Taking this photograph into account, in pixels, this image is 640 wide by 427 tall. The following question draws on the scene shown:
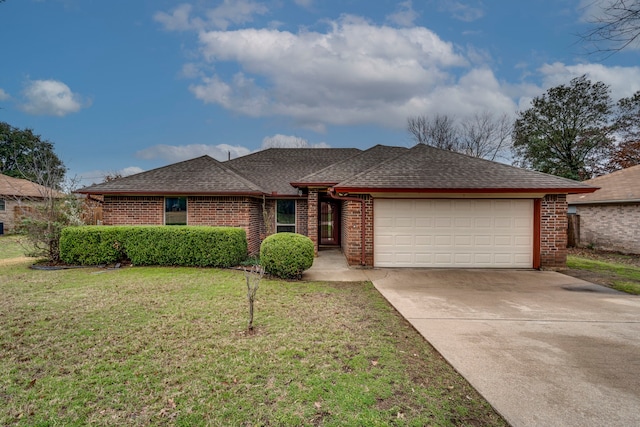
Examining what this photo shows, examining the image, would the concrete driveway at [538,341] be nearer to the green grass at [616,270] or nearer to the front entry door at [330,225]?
the green grass at [616,270]

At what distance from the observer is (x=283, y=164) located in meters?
16.3

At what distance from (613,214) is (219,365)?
16.8 metres

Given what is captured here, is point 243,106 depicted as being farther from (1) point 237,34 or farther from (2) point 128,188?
(2) point 128,188

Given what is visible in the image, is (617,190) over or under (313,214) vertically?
Answer: over

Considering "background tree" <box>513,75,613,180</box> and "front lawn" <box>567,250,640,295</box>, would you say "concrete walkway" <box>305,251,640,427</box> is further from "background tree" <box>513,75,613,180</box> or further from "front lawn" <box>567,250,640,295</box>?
"background tree" <box>513,75,613,180</box>

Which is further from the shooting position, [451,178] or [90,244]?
[451,178]

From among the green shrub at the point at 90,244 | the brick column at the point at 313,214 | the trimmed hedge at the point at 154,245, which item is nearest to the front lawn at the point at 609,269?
the brick column at the point at 313,214

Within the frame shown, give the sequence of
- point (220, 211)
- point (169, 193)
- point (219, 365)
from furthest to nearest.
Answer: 1. point (220, 211)
2. point (169, 193)
3. point (219, 365)

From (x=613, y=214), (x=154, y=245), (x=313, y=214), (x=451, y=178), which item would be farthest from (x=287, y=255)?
(x=613, y=214)

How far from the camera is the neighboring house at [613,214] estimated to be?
41.1 feet

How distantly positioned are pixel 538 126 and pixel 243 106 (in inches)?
937

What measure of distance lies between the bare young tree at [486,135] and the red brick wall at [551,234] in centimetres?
2325

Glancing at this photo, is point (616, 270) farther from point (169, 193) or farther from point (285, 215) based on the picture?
point (169, 193)

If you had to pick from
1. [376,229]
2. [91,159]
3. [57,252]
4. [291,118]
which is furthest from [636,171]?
[91,159]
